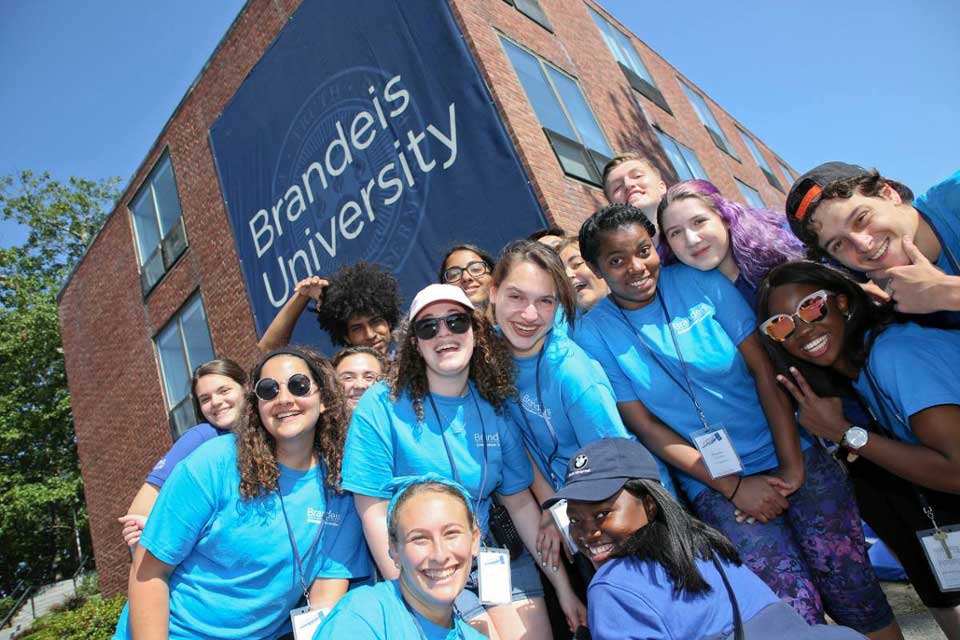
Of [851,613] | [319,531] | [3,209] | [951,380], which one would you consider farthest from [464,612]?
[3,209]

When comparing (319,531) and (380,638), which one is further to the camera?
(319,531)

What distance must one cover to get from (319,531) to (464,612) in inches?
28.0

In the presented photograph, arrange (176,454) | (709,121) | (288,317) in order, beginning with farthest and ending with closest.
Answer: (709,121) → (288,317) → (176,454)

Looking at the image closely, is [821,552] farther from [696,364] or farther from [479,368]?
[479,368]

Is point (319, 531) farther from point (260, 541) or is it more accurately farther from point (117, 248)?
point (117, 248)

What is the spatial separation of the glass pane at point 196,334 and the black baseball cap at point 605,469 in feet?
34.0

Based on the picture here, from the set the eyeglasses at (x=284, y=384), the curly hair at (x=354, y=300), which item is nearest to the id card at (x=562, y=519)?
the eyeglasses at (x=284, y=384)

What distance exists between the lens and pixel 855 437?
2.27 metres

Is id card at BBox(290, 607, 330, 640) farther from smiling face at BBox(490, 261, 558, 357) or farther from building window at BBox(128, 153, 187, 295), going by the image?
building window at BBox(128, 153, 187, 295)

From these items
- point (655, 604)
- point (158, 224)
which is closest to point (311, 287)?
point (655, 604)

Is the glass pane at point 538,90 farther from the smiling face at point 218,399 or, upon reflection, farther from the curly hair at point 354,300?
the smiling face at point 218,399

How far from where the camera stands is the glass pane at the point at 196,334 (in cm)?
1120

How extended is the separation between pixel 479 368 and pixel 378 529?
785 millimetres

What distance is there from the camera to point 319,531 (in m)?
2.53
